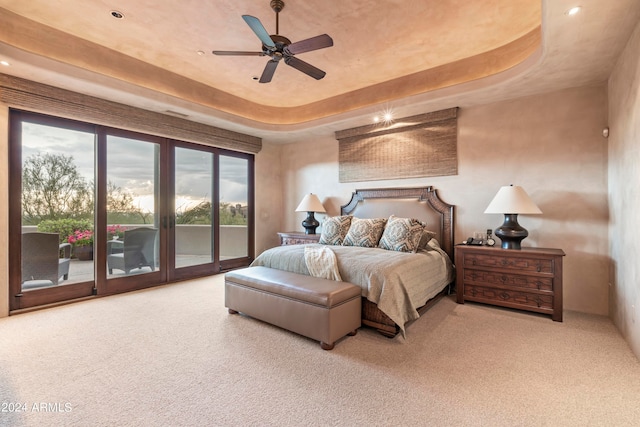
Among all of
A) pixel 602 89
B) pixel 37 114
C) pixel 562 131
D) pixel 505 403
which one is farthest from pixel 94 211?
pixel 602 89

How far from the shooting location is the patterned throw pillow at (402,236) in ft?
12.0

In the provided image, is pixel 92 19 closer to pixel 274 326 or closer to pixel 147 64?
pixel 147 64

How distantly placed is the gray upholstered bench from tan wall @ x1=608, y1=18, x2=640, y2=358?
2.31m

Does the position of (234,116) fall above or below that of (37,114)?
above

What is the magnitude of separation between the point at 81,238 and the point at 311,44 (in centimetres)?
382

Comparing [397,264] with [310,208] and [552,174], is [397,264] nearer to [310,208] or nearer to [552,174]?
[552,174]

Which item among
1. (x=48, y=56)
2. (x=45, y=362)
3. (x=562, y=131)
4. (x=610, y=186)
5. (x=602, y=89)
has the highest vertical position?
(x=48, y=56)

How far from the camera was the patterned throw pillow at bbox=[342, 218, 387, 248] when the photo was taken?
4041 millimetres

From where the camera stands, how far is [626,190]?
2.61 m

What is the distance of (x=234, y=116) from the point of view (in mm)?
4852

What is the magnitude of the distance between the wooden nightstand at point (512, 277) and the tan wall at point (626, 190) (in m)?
0.46

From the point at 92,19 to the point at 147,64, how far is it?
90 centimetres

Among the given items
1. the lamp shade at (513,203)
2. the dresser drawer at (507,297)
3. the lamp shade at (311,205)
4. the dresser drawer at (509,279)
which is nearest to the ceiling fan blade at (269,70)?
the lamp shade at (311,205)

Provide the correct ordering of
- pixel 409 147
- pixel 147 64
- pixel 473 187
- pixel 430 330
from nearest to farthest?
pixel 430 330 < pixel 147 64 < pixel 473 187 < pixel 409 147
